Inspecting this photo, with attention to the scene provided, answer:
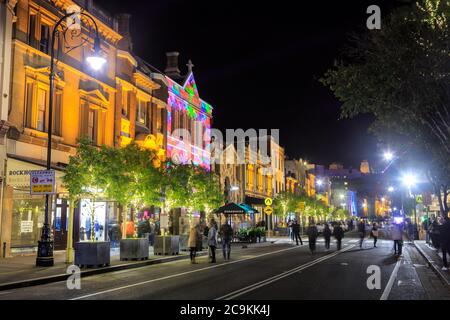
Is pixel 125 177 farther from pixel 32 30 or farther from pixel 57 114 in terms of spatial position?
pixel 32 30

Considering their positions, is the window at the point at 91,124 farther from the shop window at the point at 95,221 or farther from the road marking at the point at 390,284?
the road marking at the point at 390,284

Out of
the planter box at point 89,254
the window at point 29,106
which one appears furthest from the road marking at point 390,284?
the window at point 29,106

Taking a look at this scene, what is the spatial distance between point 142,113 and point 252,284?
23973 millimetres

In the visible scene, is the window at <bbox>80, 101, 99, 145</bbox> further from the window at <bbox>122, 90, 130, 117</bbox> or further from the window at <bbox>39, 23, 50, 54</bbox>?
the window at <bbox>39, 23, 50, 54</bbox>

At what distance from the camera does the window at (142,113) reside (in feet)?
116

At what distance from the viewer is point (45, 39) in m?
25.7

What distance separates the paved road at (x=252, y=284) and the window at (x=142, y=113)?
57.6ft

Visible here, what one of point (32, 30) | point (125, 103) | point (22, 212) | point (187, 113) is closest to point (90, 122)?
point (125, 103)

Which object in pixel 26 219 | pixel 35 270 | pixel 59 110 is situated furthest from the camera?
pixel 59 110

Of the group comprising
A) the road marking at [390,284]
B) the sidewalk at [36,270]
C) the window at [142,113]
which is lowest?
the road marking at [390,284]

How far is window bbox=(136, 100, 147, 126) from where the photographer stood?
35.4 meters

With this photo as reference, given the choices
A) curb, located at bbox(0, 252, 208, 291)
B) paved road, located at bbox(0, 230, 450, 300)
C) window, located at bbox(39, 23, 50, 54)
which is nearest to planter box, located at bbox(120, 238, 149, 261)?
curb, located at bbox(0, 252, 208, 291)

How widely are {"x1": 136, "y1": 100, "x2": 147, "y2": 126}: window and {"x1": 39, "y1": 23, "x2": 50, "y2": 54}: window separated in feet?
33.7
